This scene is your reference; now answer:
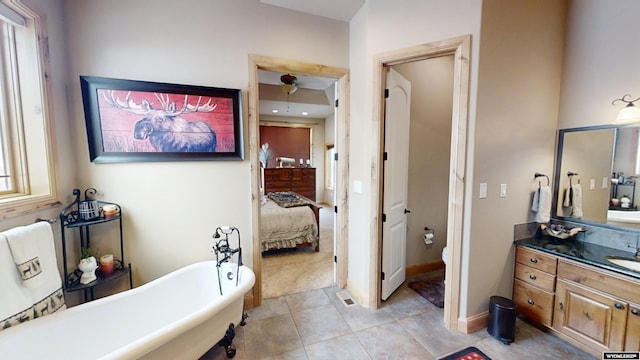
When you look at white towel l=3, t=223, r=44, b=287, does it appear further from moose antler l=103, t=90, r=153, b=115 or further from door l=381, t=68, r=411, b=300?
door l=381, t=68, r=411, b=300

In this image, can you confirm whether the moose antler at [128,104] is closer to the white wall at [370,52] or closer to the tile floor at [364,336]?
the white wall at [370,52]

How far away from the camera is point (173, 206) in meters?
2.28

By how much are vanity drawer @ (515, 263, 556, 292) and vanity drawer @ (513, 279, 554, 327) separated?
0.13 ft

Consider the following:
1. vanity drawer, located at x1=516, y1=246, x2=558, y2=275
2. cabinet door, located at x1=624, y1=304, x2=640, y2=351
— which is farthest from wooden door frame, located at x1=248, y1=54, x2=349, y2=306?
cabinet door, located at x1=624, y1=304, x2=640, y2=351

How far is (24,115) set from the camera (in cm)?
172

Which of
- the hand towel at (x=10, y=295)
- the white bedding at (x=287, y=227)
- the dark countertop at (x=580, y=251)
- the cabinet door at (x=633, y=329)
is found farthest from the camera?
the white bedding at (x=287, y=227)

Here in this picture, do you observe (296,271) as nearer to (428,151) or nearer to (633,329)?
(428,151)

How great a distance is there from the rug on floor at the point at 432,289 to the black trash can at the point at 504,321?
0.53 meters

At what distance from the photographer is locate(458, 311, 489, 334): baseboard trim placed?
7.08 feet

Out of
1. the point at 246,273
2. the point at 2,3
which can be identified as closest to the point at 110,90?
the point at 2,3

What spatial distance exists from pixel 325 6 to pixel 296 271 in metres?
3.07

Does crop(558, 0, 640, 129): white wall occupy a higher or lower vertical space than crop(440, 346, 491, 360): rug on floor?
higher

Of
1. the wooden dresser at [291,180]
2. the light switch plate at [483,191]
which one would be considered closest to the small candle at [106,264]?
the light switch plate at [483,191]

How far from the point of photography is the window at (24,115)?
164cm
